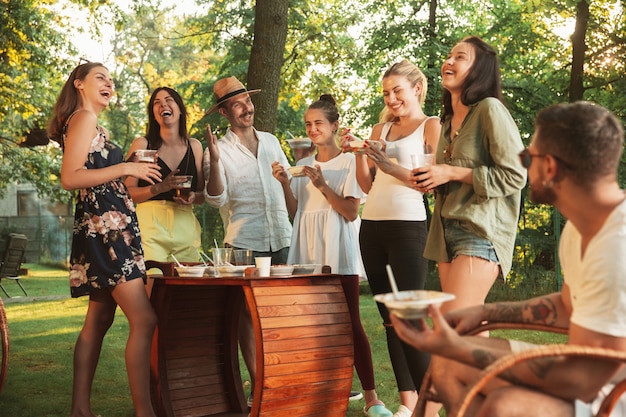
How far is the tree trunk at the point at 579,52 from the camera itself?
15133 millimetres

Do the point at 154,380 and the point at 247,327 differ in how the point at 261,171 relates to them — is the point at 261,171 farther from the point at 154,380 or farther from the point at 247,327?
the point at 154,380

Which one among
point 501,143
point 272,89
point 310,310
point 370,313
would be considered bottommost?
point 370,313

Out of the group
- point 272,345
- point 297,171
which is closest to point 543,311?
point 272,345

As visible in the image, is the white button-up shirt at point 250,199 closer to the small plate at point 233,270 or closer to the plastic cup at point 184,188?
the plastic cup at point 184,188

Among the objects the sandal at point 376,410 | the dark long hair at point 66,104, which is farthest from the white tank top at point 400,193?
the dark long hair at point 66,104

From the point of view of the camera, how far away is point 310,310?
4.41 metres

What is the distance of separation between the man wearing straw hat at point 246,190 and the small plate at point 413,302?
10.4ft

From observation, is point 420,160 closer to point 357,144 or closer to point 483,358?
point 357,144

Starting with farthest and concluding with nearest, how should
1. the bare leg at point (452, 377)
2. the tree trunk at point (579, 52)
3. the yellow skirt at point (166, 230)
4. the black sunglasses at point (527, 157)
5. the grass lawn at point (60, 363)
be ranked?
the tree trunk at point (579, 52) < the grass lawn at point (60, 363) < the yellow skirt at point (166, 230) < the bare leg at point (452, 377) < the black sunglasses at point (527, 157)

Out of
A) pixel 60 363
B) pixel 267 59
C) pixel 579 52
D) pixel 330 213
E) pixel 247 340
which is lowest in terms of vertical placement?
pixel 60 363

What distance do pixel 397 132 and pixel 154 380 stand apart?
2091 millimetres

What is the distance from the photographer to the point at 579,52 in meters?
15.3

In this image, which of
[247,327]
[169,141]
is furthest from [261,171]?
[247,327]

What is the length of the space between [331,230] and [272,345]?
1213mm
